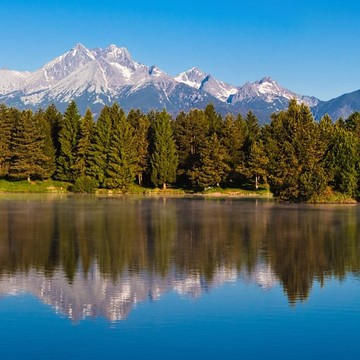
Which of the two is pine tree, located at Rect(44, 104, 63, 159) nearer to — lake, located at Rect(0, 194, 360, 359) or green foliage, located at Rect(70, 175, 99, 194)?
green foliage, located at Rect(70, 175, 99, 194)

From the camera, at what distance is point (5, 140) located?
11456 centimetres

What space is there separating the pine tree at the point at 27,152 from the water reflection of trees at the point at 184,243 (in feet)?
148

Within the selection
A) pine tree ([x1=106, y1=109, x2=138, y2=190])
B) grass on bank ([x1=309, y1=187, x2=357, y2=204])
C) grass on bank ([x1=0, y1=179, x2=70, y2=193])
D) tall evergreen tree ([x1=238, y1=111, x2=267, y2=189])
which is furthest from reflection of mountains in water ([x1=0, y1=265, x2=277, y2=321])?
grass on bank ([x1=0, y1=179, x2=70, y2=193])

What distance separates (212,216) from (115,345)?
45690 mm

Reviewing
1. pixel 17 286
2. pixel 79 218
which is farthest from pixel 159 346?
pixel 79 218

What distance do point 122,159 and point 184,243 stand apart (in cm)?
7102

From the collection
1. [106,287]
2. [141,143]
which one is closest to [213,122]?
[141,143]

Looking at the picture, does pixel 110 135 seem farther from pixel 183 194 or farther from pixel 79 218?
pixel 79 218

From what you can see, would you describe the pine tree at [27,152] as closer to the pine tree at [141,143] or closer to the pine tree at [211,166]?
the pine tree at [141,143]

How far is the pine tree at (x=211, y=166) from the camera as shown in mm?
112625

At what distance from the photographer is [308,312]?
23578 mm

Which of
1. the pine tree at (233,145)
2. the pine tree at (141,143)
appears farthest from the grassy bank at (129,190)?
the pine tree at (233,145)

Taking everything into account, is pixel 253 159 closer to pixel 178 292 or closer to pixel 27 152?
pixel 27 152

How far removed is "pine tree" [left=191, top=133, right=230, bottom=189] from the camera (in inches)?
4434
